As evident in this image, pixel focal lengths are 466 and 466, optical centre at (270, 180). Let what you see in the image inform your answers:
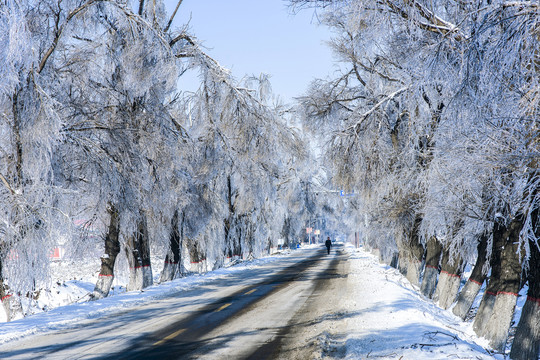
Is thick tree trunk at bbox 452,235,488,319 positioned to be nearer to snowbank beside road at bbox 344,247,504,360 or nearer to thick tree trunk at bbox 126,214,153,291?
snowbank beside road at bbox 344,247,504,360

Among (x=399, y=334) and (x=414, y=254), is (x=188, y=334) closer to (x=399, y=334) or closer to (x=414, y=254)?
(x=399, y=334)

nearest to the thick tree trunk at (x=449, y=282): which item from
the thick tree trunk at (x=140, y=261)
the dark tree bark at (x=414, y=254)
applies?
the dark tree bark at (x=414, y=254)

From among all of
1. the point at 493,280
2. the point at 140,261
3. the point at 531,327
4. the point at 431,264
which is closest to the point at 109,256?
the point at 140,261

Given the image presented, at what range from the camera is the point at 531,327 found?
26.9 ft

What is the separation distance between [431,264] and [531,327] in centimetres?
957

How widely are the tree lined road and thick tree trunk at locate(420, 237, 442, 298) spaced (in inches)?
182

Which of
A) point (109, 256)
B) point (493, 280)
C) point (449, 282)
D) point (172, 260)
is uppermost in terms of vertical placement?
point (109, 256)

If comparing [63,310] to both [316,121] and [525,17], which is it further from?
[525,17]

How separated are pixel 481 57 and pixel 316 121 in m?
11.1

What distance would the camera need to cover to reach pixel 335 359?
23.0 feet

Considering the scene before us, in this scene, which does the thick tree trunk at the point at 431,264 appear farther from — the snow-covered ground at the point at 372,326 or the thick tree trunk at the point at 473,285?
the thick tree trunk at the point at 473,285

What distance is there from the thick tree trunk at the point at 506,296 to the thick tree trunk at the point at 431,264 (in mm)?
7829

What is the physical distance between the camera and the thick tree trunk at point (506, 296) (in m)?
9.14

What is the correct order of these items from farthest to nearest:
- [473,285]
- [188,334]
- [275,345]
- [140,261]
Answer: [140,261], [473,285], [188,334], [275,345]
